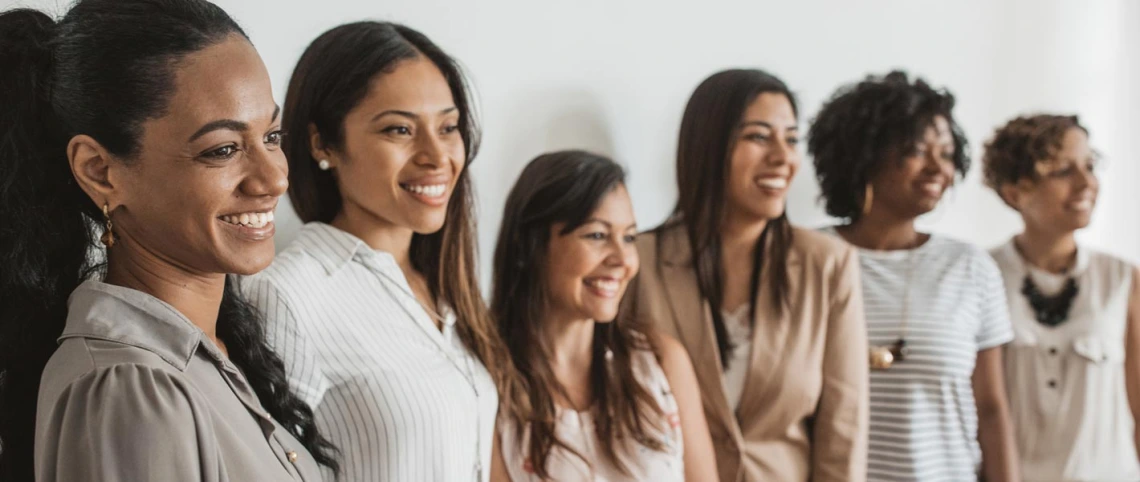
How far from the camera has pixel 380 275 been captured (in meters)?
1.67

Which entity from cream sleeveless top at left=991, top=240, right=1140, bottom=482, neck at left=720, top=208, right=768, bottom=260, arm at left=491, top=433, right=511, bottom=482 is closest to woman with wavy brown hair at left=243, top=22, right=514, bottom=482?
arm at left=491, top=433, right=511, bottom=482

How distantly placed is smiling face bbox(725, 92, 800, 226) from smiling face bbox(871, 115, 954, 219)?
39 centimetres

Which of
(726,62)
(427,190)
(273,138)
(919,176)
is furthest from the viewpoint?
(726,62)

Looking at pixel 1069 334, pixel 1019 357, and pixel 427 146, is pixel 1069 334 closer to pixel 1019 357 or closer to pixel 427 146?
pixel 1019 357

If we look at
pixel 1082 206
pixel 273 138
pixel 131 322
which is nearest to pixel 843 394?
pixel 1082 206

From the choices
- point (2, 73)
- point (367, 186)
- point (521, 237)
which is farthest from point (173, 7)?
point (521, 237)

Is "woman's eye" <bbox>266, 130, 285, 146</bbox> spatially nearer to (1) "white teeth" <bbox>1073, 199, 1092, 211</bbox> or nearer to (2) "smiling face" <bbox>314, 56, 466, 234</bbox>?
(2) "smiling face" <bbox>314, 56, 466, 234</bbox>

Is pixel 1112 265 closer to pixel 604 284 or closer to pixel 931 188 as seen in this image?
pixel 931 188

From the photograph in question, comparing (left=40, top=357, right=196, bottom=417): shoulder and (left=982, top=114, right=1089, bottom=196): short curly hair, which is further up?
(left=40, top=357, right=196, bottom=417): shoulder

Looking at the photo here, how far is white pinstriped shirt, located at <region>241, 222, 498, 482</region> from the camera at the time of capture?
4.92ft

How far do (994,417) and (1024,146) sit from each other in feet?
2.39

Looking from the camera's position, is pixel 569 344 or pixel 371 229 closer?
pixel 371 229

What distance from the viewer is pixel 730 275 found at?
225cm

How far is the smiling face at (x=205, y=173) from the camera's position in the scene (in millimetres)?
1063
